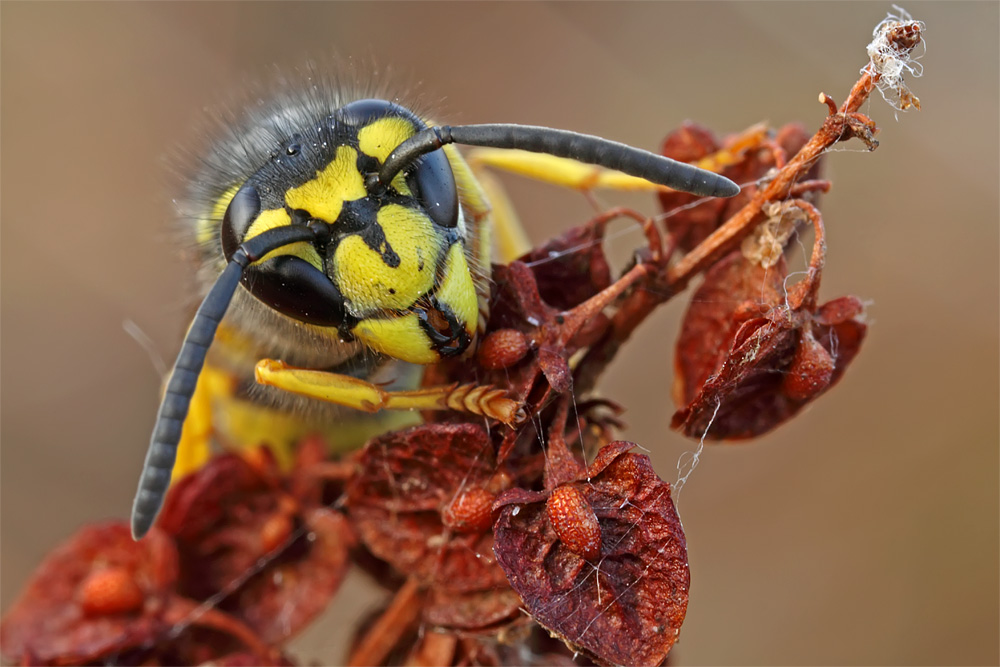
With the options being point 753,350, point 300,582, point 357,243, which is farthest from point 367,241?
point 300,582

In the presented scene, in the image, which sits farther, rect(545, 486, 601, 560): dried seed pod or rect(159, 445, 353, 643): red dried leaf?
rect(159, 445, 353, 643): red dried leaf

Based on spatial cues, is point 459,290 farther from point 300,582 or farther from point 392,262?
point 300,582

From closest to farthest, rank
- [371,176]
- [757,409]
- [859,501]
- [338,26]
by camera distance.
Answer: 1. [371,176]
2. [757,409]
3. [859,501]
4. [338,26]

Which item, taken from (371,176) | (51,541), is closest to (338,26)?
(51,541)

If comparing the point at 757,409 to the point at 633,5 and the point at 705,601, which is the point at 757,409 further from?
the point at 633,5

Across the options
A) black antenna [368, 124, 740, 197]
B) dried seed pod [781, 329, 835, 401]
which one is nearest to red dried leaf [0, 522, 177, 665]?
black antenna [368, 124, 740, 197]

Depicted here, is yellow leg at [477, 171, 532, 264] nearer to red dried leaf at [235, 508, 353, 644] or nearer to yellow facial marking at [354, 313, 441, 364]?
red dried leaf at [235, 508, 353, 644]

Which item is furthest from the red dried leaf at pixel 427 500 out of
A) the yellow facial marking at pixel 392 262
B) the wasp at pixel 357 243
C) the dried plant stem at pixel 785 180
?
the dried plant stem at pixel 785 180
